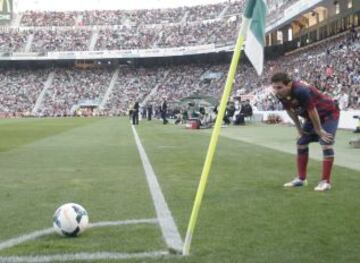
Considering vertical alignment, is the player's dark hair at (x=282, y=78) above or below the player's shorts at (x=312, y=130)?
above

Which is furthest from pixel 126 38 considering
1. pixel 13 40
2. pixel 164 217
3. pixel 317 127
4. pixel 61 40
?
pixel 164 217

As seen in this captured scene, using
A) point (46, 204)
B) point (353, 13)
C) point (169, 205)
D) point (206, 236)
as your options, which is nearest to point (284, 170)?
point (169, 205)

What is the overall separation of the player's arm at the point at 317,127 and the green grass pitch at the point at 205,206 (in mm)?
759

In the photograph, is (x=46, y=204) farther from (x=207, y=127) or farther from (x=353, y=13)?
(x=353, y=13)

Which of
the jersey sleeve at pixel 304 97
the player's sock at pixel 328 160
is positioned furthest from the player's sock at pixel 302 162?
the jersey sleeve at pixel 304 97

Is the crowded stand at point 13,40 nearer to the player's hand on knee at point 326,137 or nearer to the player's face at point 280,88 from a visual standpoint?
the player's hand on knee at point 326,137

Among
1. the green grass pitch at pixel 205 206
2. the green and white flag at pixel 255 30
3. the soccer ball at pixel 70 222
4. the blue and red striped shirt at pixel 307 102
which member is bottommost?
the green grass pitch at pixel 205 206

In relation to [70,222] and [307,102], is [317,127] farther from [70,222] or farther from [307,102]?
[70,222]

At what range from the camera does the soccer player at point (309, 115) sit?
8672mm

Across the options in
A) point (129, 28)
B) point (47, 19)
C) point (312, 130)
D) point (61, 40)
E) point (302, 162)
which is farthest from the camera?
point (47, 19)

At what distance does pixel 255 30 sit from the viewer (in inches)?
218

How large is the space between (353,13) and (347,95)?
20873mm

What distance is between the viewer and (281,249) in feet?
17.5

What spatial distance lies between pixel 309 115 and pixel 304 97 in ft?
1.05
